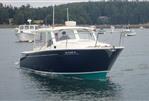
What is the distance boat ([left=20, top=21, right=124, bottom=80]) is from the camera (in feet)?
106

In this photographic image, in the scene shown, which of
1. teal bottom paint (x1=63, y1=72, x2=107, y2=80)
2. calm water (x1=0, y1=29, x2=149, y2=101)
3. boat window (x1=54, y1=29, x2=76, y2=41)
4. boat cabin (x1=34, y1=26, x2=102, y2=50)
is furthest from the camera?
boat window (x1=54, y1=29, x2=76, y2=41)

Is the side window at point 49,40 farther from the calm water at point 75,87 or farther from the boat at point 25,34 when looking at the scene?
the boat at point 25,34

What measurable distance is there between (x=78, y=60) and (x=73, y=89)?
277 centimetres

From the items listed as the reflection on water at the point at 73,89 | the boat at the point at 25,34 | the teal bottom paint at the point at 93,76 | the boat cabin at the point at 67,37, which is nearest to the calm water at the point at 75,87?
the reflection on water at the point at 73,89

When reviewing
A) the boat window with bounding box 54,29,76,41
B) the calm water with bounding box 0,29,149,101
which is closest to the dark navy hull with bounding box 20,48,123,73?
the calm water with bounding box 0,29,149,101

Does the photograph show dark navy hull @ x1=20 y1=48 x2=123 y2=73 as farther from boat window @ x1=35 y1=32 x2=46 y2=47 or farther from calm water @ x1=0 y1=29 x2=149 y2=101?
boat window @ x1=35 y1=32 x2=46 y2=47

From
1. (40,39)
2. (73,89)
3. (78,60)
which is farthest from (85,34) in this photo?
(73,89)

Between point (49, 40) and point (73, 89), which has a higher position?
point (49, 40)

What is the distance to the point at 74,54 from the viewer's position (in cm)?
3228

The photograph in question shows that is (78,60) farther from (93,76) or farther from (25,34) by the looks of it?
(25,34)

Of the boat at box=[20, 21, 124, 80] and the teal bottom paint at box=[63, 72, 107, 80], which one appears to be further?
the teal bottom paint at box=[63, 72, 107, 80]

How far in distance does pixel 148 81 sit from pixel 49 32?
6.98m

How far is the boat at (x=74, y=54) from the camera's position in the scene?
32.3m

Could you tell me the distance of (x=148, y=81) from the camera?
3291 cm
